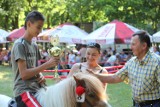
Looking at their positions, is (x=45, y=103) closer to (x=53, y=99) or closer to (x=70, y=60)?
(x=53, y=99)

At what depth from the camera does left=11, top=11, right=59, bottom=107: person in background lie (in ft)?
10.3

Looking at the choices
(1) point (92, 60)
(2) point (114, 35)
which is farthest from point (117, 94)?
(1) point (92, 60)

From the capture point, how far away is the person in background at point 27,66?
3.15 metres

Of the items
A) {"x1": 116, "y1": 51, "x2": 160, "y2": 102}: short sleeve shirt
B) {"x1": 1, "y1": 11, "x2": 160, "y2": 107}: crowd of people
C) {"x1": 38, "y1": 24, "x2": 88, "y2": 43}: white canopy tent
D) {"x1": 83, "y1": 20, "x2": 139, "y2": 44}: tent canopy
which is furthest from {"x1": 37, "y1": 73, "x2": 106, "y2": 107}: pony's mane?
{"x1": 38, "y1": 24, "x2": 88, "y2": 43}: white canopy tent

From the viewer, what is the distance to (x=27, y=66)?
328 cm

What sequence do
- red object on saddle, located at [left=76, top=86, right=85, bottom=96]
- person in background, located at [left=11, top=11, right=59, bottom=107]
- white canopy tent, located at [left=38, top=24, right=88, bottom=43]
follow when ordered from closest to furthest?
red object on saddle, located at [left=76, top=86, right=85, bottom=96], person in background, located at [left=11, top=11, right=59, bottom=107], white canopy tent, located at [left=38, top=24, right=88, bottom=43]

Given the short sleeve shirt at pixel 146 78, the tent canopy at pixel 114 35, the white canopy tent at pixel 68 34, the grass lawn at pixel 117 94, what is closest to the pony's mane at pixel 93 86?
the short sleeve shirt at pixel 146 78

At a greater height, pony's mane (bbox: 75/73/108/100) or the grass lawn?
pony's mane (bbox: 75/73/108/100)

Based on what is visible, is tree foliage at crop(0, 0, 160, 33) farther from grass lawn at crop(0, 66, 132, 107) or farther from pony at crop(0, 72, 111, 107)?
pony at crop(0, 72, 111, 107)

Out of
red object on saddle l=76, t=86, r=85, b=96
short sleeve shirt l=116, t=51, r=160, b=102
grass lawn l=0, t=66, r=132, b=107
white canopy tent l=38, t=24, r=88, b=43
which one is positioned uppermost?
red object on saddle l=76, t=86, r=85, b=96

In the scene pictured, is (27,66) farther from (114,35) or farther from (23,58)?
(114,35)

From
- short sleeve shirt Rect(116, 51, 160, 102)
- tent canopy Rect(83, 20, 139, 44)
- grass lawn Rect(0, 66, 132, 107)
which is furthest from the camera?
tent canopy Rect(83, 20, 139, 44)

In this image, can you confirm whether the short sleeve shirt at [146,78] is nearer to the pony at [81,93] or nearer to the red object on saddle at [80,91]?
the pony at [81,93]

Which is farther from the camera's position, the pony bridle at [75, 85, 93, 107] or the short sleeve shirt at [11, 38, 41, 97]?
the short sleeve shirt at [11, 38, 41, 97]
